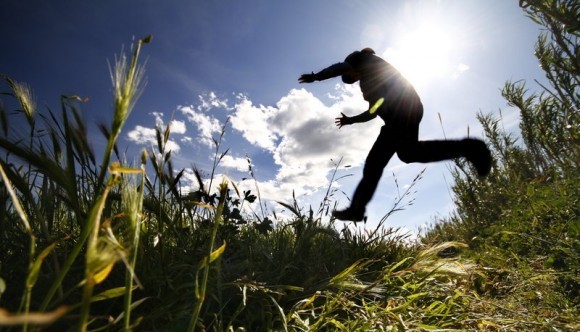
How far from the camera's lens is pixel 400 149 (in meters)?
3.63

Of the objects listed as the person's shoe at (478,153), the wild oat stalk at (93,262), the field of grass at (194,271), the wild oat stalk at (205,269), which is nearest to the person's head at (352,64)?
the person's shoe at (478,153)

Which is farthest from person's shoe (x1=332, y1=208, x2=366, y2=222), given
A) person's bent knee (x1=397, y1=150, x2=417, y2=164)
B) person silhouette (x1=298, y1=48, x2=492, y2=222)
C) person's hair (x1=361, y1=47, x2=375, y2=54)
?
person's hair (x1=361, y1=47, x2=375, y2=54)

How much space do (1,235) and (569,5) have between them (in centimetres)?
380

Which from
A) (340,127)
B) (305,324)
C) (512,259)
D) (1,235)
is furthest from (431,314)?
(340,127)

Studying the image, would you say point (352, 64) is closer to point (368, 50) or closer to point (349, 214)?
point (368, 50)

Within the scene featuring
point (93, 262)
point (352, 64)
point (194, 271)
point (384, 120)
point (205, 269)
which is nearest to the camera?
point (93, 262)

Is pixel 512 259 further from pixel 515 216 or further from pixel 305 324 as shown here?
pixel 305 324

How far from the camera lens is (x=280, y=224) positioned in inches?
123

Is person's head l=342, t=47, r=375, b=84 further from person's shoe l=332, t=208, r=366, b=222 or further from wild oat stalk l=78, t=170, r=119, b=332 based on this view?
wild oat stalk l=78, t=170, r=119, b=332

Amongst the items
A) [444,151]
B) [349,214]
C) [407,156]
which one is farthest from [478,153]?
[349,214]

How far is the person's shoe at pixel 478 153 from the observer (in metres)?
3.83

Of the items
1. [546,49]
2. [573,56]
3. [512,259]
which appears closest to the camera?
[512,259]

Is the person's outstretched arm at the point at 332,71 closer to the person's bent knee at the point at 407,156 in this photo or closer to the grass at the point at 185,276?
the person's bent knee at the point at 407,156

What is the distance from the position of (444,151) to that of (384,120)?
719mm
